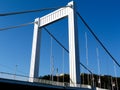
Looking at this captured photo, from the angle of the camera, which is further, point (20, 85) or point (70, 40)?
point (70, 40)

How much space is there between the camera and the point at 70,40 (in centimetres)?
2377

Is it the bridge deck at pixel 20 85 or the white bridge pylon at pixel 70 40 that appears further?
the white bridge pylon at pixel 70 40

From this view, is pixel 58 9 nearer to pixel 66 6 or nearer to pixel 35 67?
pixel 66 6

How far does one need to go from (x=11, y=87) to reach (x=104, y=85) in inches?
2528

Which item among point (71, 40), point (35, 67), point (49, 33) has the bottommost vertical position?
point (35, 67)

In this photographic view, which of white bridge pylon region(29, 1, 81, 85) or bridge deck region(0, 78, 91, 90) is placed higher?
white bridge pylon region(29, 1, 81, 85)

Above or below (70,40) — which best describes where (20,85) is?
below

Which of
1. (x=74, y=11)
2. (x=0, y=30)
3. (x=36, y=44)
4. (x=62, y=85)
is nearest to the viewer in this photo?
(x=62, y=85)

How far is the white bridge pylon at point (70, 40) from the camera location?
2242 centimetres

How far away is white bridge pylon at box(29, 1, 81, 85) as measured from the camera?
2242 cm

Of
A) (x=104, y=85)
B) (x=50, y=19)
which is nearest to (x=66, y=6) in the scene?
(x=50, y=19)

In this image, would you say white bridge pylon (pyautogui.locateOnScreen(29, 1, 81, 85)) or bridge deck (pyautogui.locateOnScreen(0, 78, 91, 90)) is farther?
white bridge pylon (pyautogui.locateOnScreen(29, 1, 81, 85))

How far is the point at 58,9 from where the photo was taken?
27.2 meters

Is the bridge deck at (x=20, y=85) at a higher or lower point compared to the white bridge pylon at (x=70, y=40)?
lower
